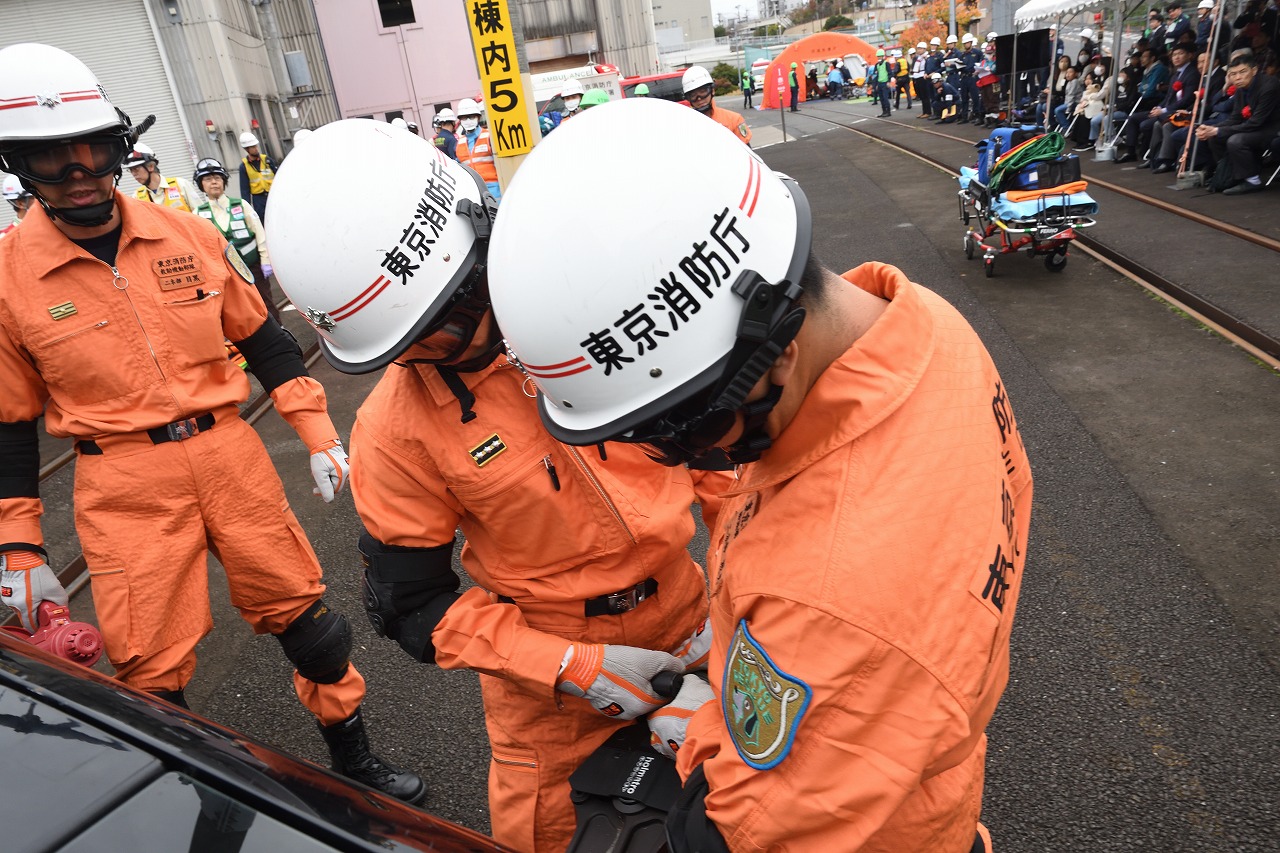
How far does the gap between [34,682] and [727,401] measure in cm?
114

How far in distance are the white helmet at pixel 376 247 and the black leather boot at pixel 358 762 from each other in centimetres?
175

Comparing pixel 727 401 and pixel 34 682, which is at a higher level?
pixel 727 401

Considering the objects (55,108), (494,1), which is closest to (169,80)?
(494,1)

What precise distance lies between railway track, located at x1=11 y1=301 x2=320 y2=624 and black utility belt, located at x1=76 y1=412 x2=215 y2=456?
1.36 meters

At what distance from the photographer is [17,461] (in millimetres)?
2732

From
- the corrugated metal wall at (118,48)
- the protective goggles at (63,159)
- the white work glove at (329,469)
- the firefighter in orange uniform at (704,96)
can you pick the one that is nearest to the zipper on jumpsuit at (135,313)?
the protective goggles at (63,159)

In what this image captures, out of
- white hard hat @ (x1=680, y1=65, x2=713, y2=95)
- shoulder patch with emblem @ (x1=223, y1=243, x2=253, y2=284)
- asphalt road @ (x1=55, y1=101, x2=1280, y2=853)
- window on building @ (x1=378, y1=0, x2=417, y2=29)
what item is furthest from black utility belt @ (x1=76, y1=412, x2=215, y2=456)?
window on building @ (x1=378, y1=0, x2=417, y2=29)

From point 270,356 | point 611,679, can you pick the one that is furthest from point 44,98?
point 611,679

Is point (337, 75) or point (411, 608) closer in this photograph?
point (411, 608)

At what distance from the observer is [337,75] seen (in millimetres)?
31953

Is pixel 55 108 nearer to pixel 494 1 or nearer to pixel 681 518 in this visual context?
pixel 681 518

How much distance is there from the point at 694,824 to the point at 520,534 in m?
0.85

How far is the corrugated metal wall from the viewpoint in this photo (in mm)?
15991

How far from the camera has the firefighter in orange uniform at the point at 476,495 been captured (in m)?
1.87
